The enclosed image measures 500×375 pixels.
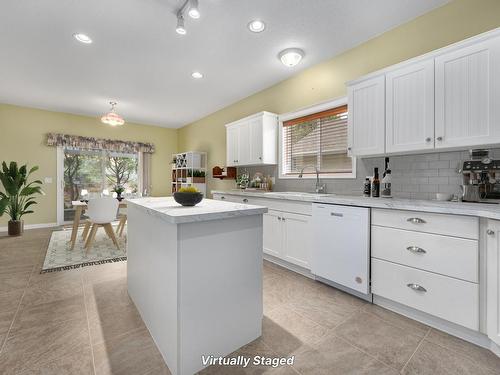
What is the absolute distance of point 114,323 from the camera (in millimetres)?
1811

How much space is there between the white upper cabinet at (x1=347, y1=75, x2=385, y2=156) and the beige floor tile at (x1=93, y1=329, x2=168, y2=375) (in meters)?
2.41

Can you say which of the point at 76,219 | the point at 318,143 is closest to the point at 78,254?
the point at 76,219

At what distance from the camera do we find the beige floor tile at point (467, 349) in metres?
1.43

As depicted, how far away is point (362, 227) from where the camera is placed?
6.89 ft

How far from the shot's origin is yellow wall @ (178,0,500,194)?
81.5 inches

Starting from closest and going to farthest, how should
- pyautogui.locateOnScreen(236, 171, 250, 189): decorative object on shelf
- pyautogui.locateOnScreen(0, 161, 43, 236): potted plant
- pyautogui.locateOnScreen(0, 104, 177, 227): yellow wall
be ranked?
1. pyautogui.locateOnScreen(236, 171, 250, 189): decorative object on shelf
2. pyautogui.locateOnScreen(0, 161, 43, 236): potted plant
3. pyautogui.locateOnScreen(0, 104, 177, 227): yellow wall

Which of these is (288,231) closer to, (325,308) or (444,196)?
(325,308)

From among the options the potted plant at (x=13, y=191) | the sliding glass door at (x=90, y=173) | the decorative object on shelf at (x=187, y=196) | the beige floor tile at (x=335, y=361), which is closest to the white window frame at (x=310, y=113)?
the beige floor tile at (x=335, y=361)

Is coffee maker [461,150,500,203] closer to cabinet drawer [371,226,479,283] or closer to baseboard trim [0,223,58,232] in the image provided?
cabinet drawer [371,226,479,283]

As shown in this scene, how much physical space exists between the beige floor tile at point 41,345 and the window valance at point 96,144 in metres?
5.07

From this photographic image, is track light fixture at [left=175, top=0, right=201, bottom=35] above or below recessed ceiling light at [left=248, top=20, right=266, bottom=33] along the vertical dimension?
below

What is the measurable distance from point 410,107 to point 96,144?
6.41 m

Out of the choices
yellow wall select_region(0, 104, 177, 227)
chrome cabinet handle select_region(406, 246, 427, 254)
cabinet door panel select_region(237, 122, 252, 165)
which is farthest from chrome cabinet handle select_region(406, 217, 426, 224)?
yellow wall select_region(0, 104, 177, 227)

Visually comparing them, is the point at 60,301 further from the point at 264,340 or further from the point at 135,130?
the point at 135,130
